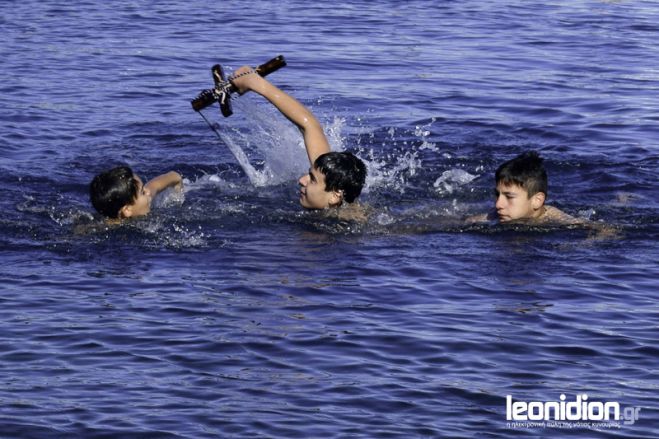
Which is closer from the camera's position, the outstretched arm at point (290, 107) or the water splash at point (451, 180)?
the outstretched arm at point (290, 107)

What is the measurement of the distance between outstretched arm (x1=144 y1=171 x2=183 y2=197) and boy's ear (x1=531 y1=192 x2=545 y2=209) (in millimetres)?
3146

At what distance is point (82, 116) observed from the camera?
16.1 m

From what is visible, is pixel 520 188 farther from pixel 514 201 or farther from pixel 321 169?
pixel 321 169

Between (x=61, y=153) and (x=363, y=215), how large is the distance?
12.9ft

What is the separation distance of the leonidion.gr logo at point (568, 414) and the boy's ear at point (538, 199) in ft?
11.9

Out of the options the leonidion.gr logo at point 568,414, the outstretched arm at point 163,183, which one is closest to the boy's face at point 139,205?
the outstretched arm at point 163,183

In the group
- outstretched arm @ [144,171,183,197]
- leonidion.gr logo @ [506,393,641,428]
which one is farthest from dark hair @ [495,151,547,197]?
leonidion.gr logo @ [506,393,641,428]

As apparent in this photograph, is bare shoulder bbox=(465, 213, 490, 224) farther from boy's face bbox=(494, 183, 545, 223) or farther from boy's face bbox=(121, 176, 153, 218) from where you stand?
boy's face bbox=(121, 176, 153, 218)

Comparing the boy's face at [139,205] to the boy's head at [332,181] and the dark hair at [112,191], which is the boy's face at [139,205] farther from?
the boy's head at [332,181]

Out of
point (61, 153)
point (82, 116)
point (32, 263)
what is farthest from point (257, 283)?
point (82, 116)

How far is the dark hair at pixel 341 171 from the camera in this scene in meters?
11.6

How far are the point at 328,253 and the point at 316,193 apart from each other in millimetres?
908

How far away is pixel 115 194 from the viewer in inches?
450

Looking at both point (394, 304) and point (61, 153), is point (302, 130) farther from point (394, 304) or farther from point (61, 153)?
point (61, 153)
